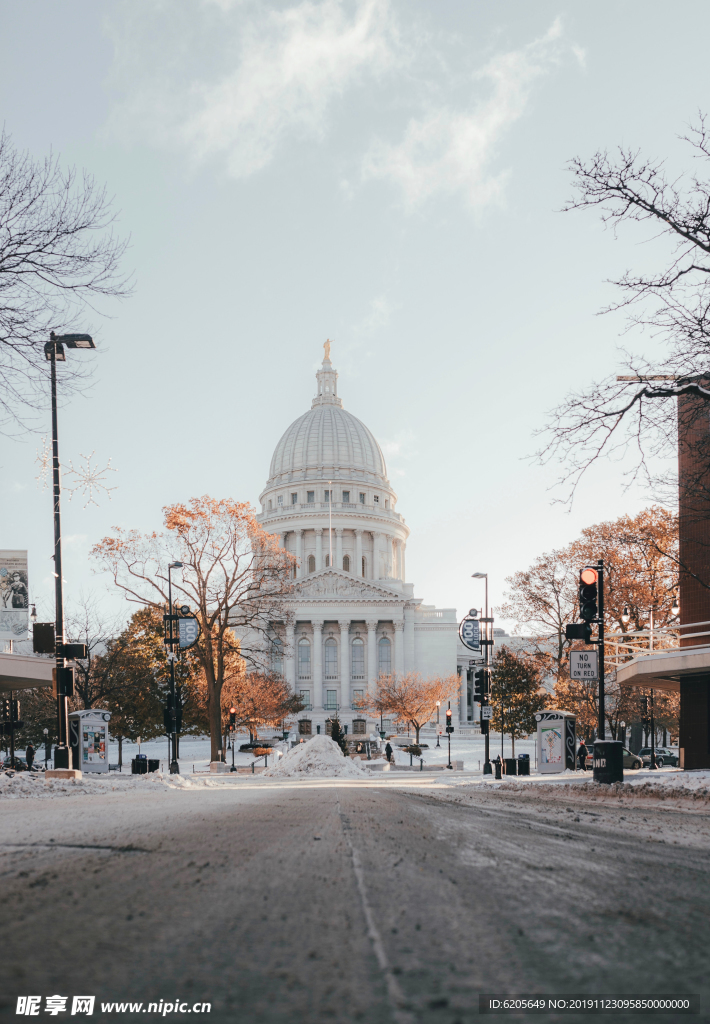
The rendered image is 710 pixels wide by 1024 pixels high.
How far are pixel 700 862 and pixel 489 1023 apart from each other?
4.19m

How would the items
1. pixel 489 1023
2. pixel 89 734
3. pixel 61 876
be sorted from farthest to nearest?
pixel 89 734 → pixel 61 876 → pixel 489 1023

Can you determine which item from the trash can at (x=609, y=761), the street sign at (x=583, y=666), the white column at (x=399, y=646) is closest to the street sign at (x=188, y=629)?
the street sign at (x=583, y=666)

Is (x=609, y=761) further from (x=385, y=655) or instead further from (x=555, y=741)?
(x=385, y=655)

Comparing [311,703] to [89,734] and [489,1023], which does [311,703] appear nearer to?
[89,734]

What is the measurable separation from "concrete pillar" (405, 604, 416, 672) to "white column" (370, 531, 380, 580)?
41.9 ft

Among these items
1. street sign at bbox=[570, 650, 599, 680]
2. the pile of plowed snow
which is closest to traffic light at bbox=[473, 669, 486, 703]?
the pile of plowed snow

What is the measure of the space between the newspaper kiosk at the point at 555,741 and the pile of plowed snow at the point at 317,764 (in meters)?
7.56

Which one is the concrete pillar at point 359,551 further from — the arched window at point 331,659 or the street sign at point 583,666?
the street sign at point 583,666

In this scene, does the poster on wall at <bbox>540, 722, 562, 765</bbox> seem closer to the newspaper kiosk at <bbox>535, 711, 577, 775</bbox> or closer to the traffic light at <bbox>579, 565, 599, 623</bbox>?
the newspaper kiosk at <bbox>535, 711, 577, 775</bbox>

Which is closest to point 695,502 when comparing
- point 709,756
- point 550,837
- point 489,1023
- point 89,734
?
point 709,756

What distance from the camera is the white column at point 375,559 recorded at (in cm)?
12331

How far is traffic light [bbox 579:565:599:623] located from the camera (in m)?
17.0

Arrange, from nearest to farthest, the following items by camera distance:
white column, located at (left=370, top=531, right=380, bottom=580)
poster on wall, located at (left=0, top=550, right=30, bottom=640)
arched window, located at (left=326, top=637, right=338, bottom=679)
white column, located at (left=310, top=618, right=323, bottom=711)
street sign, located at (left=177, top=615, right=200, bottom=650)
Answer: street sign, located at (left=177, top=615, right=200, bottom=650) < poster on wall, located at (left=0, top=550, right=30, bottom=640) < white column, located at (left=310, top=618, right=323, bottom=711) < arched window, located at (left=326, top=637, right=338, bottom=679) < white column, located at (left=370, top=531, right=380, bottom=580)

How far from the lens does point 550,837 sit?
24.0ft
